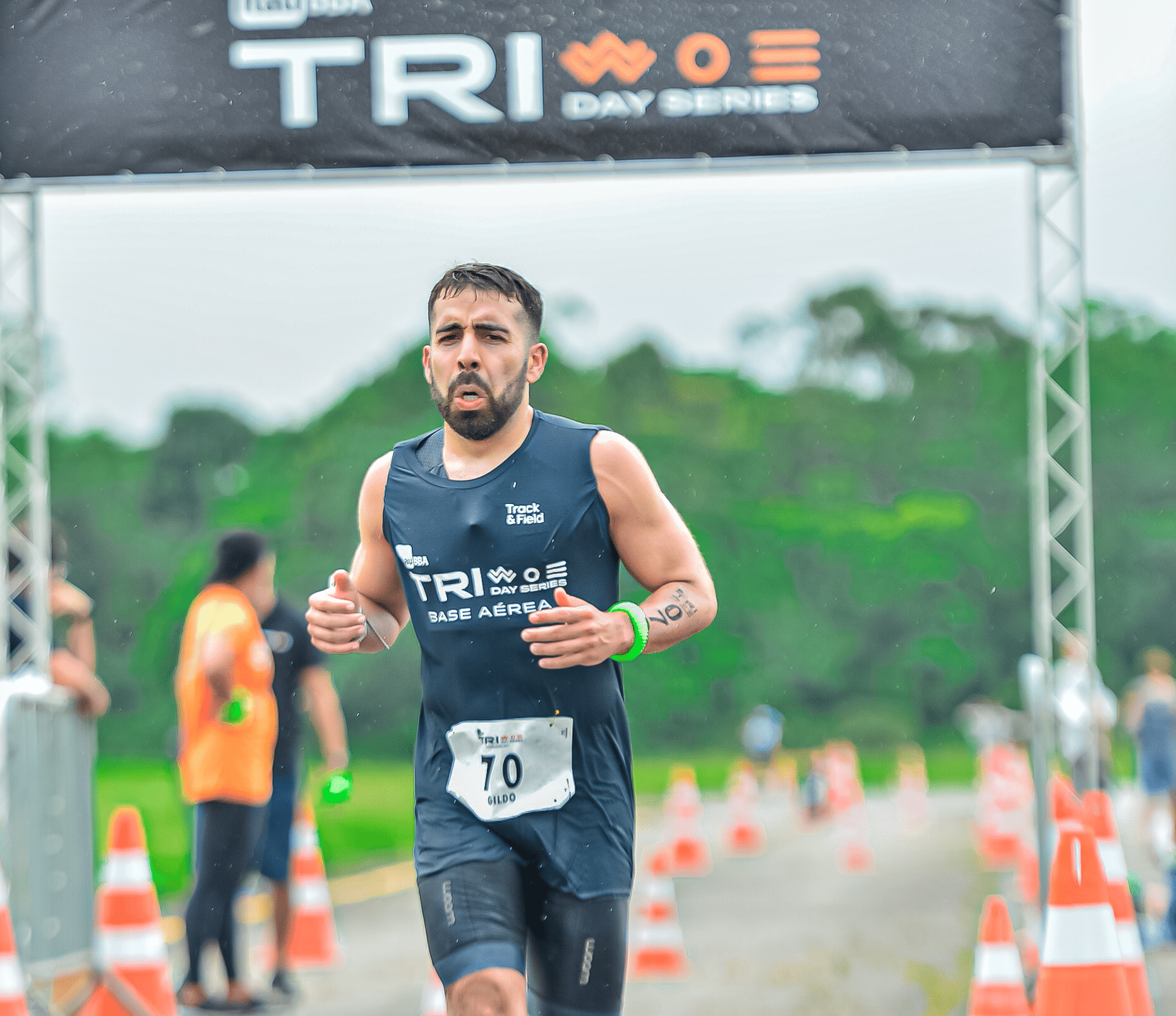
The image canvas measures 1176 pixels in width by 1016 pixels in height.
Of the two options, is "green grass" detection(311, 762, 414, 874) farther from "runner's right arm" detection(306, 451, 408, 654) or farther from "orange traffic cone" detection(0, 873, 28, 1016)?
"runner's right arm" detection(306, 451, 408, 654)

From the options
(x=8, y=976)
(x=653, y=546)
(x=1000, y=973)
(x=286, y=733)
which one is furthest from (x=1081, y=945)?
(x=286, y=733)

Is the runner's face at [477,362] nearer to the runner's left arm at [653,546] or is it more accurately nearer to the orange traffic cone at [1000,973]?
the runner's left arm at [653,546]

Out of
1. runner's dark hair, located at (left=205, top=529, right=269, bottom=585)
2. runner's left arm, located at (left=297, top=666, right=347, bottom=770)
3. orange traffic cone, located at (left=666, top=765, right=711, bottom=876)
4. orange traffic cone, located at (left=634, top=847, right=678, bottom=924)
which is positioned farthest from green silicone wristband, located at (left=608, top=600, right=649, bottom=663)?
orange traffic cone, located at (left=666, top=765, right=711, bottom=876)

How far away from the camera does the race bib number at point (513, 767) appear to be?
3.85m

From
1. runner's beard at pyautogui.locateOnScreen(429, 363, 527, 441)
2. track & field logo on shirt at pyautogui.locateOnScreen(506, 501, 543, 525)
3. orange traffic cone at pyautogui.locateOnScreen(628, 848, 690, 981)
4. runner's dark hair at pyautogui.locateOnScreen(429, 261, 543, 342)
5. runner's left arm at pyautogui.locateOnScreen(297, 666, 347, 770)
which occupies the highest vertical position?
runner's dark hair at pyautogui.locateOnScreen(429, 261, 543, 342)

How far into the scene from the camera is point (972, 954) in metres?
8.96

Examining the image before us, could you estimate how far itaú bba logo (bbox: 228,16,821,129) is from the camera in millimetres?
6172

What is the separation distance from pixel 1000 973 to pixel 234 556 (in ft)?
12.8

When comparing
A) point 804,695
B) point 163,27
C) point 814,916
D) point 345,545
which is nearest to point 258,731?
point 163,27

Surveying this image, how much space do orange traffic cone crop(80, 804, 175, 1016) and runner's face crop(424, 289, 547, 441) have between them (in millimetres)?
3299

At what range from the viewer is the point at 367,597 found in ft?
14.1

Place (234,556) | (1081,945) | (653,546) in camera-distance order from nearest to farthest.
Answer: (653,546)
(1081,945)
(234,556)

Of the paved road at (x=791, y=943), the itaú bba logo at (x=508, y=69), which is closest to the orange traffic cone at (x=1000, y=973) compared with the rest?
the paved road at (x=791, y=943)

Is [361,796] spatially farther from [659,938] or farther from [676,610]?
[676,610]
